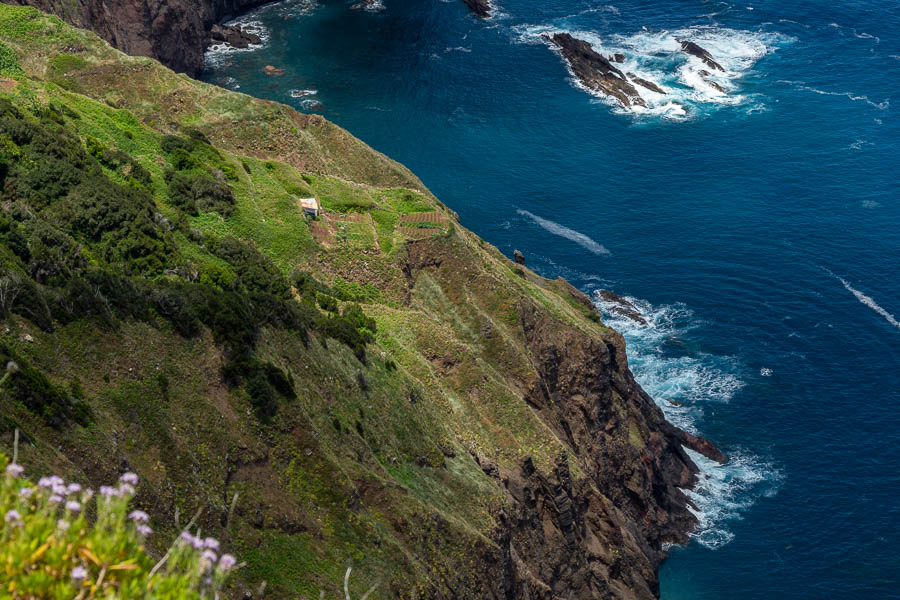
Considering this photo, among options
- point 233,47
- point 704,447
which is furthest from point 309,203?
point 233,47

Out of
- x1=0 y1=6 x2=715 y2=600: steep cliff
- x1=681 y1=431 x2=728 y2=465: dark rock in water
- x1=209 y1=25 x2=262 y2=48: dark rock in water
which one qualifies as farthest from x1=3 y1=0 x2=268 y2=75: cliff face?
x1=681 y1=431 x2=728 y2=465: dark rock in water

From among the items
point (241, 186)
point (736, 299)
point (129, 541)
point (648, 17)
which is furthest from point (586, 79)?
point (129, 541)

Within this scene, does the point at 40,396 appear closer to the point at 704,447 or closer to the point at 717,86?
the point at 704,447

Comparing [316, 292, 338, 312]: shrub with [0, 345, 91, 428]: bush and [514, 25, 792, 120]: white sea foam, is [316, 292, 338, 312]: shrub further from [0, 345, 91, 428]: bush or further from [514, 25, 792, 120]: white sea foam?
[514, 25, 792, 120]: white sea foam

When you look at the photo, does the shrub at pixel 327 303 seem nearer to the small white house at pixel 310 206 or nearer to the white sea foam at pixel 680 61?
the small white house at pixel 310 206

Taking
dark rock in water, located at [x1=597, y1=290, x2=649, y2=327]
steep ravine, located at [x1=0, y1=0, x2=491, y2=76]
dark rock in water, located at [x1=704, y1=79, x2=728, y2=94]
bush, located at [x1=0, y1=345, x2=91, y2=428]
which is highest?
bush, located at [x1=0, y1=345, x2=91, y2=428]

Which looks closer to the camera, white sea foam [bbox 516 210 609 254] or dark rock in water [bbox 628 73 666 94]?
white sea foam [bbox 516 210 609 254]

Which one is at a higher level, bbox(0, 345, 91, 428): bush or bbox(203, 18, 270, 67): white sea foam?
bbox(0, 345, 91, 428): bush
